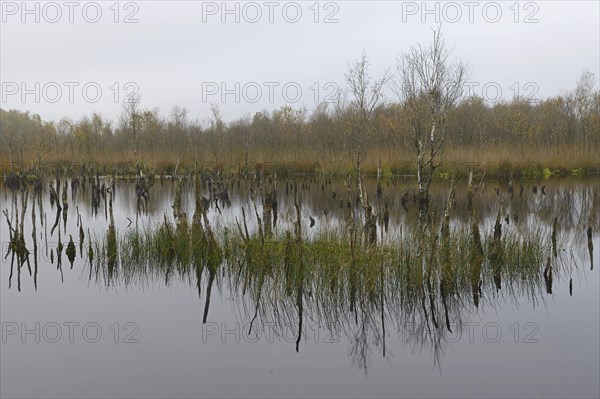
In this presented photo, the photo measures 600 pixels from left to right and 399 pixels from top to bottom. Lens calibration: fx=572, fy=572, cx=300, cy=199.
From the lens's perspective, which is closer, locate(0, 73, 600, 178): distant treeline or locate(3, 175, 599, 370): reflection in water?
locate(3, 175, 599, 370): reflection in water

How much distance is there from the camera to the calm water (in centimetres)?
496

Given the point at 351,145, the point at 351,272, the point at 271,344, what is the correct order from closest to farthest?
the point at 271,344 < the point at 351,272 < the point at 351,145

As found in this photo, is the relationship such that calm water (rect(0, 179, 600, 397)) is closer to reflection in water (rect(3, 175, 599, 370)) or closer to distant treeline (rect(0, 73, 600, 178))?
reflection in water (rect(3, 175, 599, 370))

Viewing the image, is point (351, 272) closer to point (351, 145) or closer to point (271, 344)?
point (271, 344)

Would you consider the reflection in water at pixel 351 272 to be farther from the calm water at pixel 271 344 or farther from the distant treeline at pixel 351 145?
the distant treeline at pixel 351 145

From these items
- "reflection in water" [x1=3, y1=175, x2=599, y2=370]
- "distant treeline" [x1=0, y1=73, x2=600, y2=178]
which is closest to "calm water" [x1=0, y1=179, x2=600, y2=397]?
"reflection in water" [x1=3, y1=175, x2=599, y2=370]

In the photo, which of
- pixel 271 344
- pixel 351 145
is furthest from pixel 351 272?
pixel 351 145

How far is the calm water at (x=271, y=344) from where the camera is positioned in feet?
16.3

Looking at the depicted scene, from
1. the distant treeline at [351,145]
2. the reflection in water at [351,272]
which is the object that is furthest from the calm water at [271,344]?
the distant treeline at [351,145]

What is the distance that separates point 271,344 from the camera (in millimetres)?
5957

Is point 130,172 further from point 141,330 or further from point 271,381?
point 271,381

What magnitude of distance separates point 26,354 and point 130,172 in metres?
25.7

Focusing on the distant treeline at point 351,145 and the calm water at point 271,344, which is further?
the distant treeline at point 351,145

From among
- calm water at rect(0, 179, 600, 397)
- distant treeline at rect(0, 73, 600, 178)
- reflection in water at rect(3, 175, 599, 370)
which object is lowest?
calm water at rect(0, 179, 600, 397)
